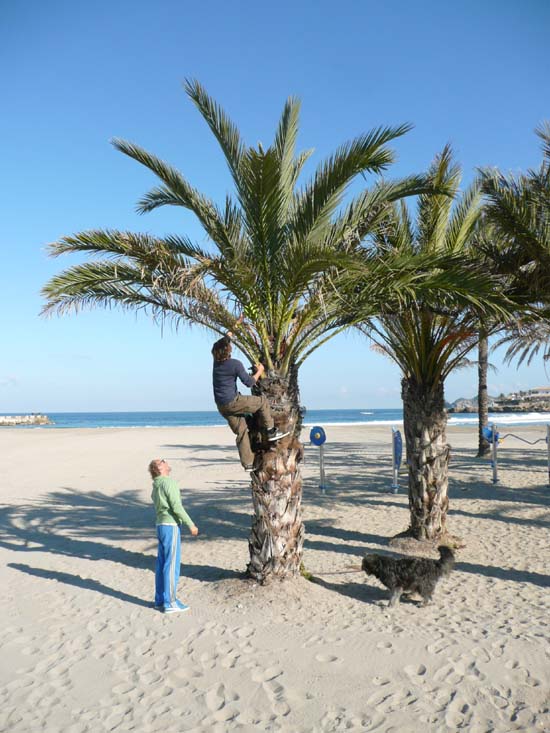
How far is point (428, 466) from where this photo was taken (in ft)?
27.2

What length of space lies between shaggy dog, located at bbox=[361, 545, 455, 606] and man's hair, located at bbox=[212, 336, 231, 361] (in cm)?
274

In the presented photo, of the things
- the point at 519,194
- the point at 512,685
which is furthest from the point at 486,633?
the point at 519,194

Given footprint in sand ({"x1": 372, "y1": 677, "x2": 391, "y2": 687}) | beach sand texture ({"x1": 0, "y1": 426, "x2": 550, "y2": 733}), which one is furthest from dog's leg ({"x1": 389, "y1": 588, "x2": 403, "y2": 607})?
footprint in sand ({"x1": 372, "y1": 677, "x2": 391, "y2": 687})

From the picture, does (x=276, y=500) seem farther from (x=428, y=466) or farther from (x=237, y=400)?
(x=428, y=466)

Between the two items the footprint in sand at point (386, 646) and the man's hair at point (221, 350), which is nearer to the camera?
the footprint in sand at point (386, 646)

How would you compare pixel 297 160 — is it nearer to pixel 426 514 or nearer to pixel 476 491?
pixel 426 514

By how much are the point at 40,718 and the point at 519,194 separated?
729 cm

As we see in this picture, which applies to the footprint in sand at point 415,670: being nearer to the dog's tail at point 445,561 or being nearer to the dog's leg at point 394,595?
the dog's leg at point 394,595

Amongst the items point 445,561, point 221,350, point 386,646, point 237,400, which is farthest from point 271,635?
point 221,350

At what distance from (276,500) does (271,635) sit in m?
1.52

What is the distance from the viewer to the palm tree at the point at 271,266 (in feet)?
Result: 20.3

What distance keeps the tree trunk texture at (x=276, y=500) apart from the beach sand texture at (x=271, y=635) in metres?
0.24

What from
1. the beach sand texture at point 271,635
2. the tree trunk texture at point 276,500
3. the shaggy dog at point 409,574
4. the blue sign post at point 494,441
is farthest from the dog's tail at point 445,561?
the blue sign post at point 494,441

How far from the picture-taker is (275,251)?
6.39 meters
